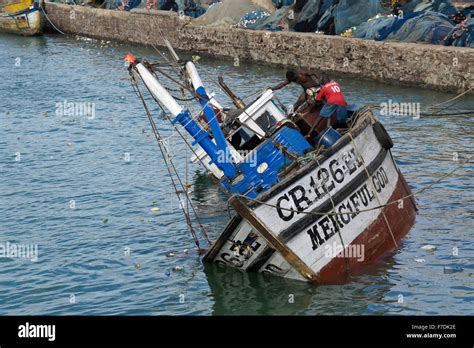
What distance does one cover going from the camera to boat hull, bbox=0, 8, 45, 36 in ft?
149

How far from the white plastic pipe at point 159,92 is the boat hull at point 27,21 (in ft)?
110

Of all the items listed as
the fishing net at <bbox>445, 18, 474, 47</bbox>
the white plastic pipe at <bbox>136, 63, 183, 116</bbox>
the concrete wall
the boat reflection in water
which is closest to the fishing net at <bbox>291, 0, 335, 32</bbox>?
the concrete wall

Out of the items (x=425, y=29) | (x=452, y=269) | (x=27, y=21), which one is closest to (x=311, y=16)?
(x=425, y=29)

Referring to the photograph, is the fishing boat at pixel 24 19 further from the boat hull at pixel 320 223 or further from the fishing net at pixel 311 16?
the boat hull at pixel 320 223

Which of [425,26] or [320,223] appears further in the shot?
[425,26]

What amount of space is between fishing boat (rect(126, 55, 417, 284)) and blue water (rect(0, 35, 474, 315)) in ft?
1.01

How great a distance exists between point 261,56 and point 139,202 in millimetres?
16261

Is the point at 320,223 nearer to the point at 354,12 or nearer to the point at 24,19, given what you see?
the point at 354,12

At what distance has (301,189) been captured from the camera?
41.0 ft

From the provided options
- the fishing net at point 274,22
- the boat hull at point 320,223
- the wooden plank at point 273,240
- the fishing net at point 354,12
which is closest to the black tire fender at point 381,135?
the boat hull at point 320,223

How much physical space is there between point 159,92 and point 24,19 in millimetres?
34091

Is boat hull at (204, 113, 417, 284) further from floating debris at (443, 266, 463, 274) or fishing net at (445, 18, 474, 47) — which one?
fishing net at (445, 18, 474, 47)
